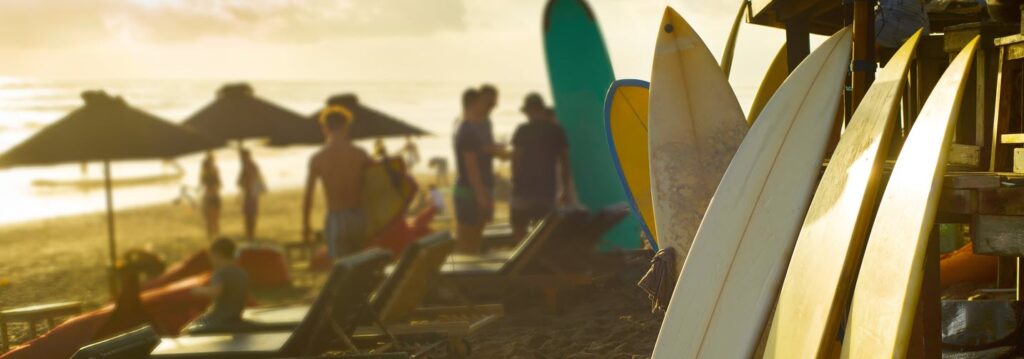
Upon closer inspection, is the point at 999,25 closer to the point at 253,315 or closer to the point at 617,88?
the point at 617,88

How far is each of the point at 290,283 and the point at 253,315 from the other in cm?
432

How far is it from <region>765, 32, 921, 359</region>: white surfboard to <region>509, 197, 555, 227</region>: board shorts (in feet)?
17.6

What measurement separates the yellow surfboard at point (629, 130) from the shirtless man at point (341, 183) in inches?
122

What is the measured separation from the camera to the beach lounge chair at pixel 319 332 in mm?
5867

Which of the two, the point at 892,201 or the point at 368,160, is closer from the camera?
the point at 892,201

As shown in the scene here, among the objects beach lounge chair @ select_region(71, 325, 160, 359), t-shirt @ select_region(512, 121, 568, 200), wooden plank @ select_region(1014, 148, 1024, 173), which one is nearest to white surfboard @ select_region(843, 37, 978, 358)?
wooden plank @ select_region(1014, 148, 1024, 173)

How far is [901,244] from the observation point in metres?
3.44

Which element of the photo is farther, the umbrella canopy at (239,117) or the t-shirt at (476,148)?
the umbrella canopy at (239,117)

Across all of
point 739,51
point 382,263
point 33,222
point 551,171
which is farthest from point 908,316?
point 33,222

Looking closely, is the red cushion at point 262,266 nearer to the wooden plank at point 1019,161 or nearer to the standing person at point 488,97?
the standing person at point 488,97

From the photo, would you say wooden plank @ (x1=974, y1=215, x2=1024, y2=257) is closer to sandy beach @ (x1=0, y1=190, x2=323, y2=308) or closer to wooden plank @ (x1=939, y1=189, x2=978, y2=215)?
wooden plank @ (x1=939, y1=189, x2=978, y2=215)

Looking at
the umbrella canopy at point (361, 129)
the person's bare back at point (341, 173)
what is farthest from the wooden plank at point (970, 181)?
the umbrella canopy at point (361, 129)

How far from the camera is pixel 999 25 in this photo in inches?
186

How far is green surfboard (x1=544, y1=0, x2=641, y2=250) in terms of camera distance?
11.3 m
